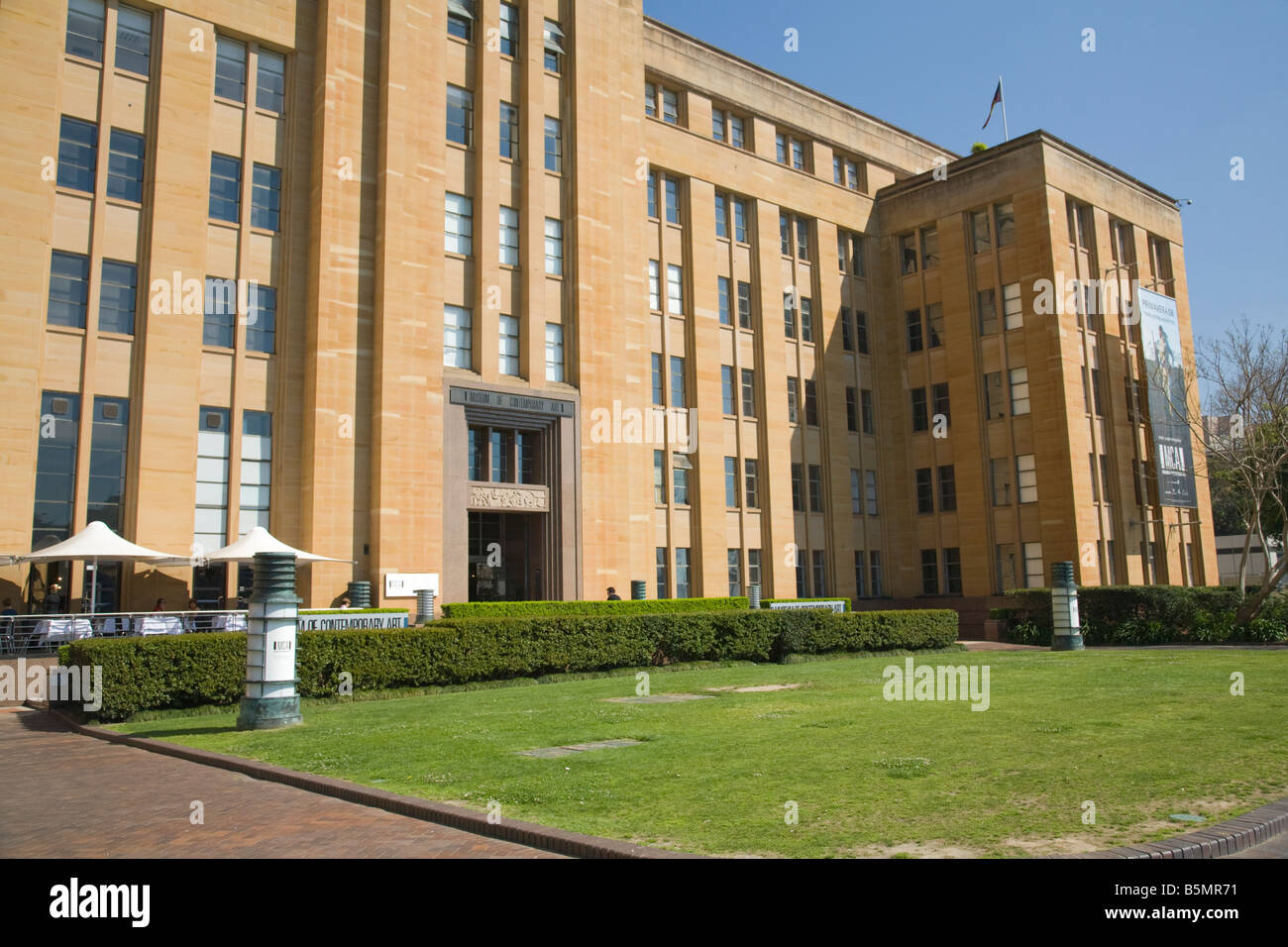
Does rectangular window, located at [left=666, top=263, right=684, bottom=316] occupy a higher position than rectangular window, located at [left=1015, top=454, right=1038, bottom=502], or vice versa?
rectangular window, located at [left=666, top=263, right=684, bottom=316]

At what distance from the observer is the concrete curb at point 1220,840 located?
6008 mm

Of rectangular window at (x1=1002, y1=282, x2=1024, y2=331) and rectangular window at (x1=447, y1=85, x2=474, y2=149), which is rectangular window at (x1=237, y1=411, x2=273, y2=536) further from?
rectangular window at (x1=1002, y1=282, x2=1024, y2=331)

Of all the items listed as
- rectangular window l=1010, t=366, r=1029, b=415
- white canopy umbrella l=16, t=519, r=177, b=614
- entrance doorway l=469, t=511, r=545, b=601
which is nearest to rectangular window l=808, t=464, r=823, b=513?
rectangular window l=1010, t=366, r=1029, b=415

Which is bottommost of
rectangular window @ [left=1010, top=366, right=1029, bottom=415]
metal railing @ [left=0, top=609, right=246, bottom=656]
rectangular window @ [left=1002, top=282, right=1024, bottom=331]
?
metal railing @ [left=0, top=609, right=246, bottom=656]

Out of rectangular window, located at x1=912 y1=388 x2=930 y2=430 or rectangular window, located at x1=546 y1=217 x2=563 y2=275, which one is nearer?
rectangular window, located at x1=546 y1=217 x2=563 y2=275

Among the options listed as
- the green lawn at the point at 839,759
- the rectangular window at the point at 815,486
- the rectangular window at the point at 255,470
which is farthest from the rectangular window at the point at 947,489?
the rectangular window at the point at 255,470

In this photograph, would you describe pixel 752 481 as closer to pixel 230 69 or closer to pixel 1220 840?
pixel 230 69

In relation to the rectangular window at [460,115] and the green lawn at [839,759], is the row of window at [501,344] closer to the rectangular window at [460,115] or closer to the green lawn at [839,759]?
the rectangular window at [460,115]

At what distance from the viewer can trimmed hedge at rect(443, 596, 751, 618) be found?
2734 cm

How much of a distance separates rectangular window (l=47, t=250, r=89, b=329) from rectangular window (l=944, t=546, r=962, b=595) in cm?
3523

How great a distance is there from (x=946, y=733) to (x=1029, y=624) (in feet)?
80.4

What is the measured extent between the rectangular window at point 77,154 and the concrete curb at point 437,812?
828 inches

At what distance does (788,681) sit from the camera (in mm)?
19359
